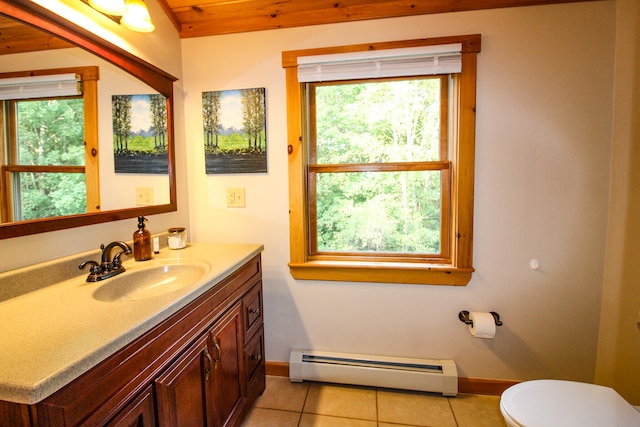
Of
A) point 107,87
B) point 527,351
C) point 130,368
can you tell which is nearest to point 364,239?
point 527,351

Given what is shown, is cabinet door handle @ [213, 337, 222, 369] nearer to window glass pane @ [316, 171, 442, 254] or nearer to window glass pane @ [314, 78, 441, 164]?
window glass pane @ [316, 171, 442, 254]


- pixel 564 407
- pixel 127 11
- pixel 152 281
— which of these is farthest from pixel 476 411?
pixel 127 11

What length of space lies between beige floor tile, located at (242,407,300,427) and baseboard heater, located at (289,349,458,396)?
9.0 inches

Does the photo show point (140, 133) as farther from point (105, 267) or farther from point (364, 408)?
point (364, 408)

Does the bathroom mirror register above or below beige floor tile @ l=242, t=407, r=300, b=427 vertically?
above

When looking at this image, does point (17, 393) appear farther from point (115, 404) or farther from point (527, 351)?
point (527, 351)

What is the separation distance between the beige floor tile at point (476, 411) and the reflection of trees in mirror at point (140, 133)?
214cm

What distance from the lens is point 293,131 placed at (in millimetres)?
1651

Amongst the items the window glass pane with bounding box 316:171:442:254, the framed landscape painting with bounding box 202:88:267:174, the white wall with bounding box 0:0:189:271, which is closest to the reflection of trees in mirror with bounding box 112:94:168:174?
the white wall with bounding box 0:0:189:271

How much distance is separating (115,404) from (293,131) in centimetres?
142

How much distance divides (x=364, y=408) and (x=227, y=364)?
844 mm

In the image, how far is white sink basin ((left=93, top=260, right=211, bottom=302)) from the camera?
41.6 inches

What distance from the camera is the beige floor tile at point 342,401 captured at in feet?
4.89

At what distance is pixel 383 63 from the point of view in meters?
1.53
